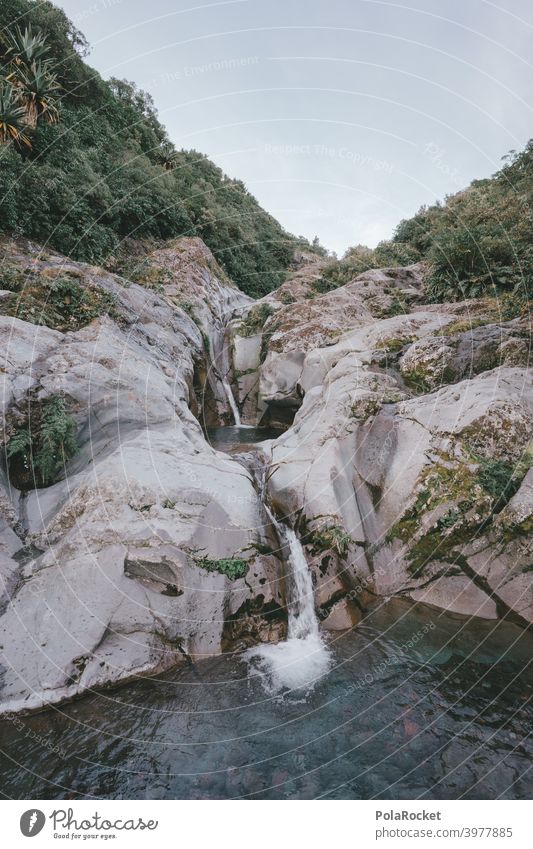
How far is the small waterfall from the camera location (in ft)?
18.7

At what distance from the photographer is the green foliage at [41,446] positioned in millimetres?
7449

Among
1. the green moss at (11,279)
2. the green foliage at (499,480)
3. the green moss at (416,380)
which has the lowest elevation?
the green foliage at (499,480)

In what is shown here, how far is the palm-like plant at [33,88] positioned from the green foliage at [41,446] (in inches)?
557

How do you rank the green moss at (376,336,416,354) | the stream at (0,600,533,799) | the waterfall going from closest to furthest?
the stream at (0,600,533,799)
the green moss at (376,336,416,354)
the waterfall

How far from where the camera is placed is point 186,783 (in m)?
4.19

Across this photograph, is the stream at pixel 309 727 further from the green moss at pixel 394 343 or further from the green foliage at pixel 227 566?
the green moss at pixel 394 343

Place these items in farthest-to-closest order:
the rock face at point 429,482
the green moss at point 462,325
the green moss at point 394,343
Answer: the green moss at point 394,343 < the green moss at point 462,325 < the rock face at point 429,482

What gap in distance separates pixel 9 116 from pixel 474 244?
18155 mm

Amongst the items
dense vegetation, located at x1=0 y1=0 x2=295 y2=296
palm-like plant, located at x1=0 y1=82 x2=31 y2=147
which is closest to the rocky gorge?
dense vegetation, located at x1=0 y1=0 x2=295 y2=296

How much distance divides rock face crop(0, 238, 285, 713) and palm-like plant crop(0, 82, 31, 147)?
956 centimetres

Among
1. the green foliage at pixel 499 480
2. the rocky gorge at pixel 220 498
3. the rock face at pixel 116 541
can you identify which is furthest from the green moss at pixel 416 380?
the rock face at pixel 116 541

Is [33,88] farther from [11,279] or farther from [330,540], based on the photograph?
[330,540]

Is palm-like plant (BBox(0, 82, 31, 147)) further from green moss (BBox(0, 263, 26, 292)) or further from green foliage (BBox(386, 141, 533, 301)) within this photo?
green foliage (BBox(386, 141, 533, 301))

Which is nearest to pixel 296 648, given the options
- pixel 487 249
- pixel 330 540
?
pixel 330 540
